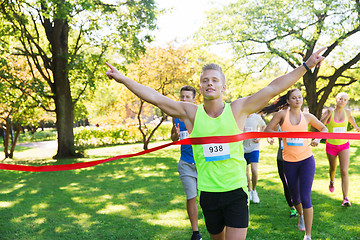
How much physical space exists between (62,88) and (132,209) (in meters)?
11.0

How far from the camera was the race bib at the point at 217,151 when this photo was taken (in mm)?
2752

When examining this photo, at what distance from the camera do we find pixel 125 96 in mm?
20578

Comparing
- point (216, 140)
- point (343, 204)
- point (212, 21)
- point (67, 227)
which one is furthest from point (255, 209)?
point (212, 21)

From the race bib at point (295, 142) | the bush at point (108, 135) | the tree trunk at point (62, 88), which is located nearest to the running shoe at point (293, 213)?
the race bib at point (295, 142)

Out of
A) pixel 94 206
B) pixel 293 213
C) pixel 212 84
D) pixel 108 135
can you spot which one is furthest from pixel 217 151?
pixel 108 135

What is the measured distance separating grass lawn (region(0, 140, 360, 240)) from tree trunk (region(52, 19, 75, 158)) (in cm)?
537

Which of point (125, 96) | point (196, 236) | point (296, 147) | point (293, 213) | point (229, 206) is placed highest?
point (125, 96)

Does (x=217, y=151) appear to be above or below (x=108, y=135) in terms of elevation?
above

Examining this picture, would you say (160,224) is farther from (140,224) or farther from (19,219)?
(19,219)

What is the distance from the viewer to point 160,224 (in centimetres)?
550

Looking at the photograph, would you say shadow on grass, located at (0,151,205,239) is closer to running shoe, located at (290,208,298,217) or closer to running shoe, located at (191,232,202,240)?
running shoe, located at (191,232,202,240)

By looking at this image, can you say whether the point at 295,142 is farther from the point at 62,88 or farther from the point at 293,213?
the point at 62,88

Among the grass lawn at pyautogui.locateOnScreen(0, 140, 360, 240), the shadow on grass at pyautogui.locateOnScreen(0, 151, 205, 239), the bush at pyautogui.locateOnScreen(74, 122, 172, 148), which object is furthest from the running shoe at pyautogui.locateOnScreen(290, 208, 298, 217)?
the bush at pyautogui.locateOnScreen(74, 122, 172, 148)

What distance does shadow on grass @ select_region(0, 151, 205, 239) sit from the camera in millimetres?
5234
